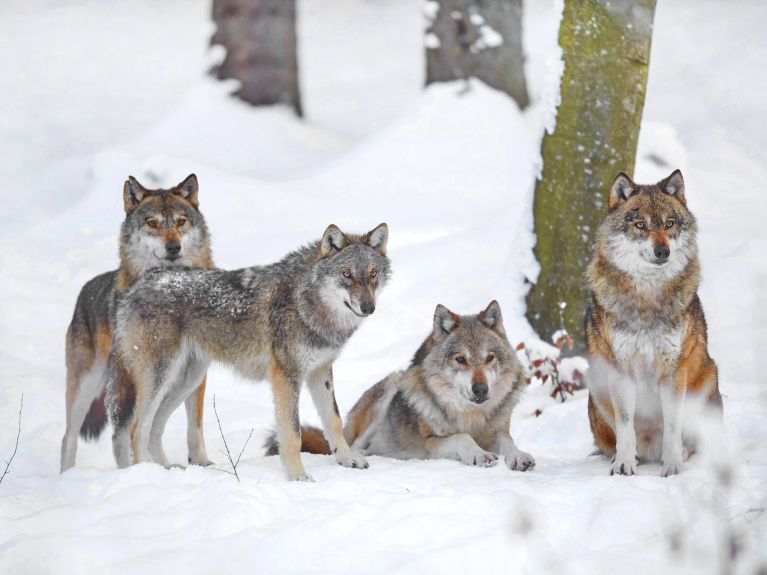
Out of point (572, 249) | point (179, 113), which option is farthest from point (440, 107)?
point (572, 249)

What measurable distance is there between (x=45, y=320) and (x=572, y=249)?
5.20 metres

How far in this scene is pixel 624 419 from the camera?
18.2 ft

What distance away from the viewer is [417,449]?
655 cm

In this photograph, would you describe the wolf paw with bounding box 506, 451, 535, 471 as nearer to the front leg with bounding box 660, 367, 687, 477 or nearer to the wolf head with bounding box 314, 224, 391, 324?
the front leg with bounding box 660, 367, 687, 477

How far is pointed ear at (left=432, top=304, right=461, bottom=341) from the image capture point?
6570mm

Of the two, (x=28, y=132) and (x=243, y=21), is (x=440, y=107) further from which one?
(x=28, y=132)

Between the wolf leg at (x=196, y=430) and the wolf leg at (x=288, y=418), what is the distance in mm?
900

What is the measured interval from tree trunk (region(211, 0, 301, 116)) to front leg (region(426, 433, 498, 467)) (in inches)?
401

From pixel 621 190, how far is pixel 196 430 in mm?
3188

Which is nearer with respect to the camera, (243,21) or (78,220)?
(78,220)

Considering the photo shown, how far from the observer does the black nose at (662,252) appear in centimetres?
538

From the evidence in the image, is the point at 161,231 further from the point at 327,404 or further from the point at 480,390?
A: the point at 480,390

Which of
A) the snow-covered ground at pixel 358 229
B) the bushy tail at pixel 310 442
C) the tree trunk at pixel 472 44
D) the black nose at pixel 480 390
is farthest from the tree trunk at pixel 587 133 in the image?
the tree trunk at pixel 472 44

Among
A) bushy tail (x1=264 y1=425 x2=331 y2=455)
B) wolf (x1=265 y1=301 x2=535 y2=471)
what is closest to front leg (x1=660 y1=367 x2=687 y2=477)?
wolf (x1=265 y1=301 x2=535 y2=471)
